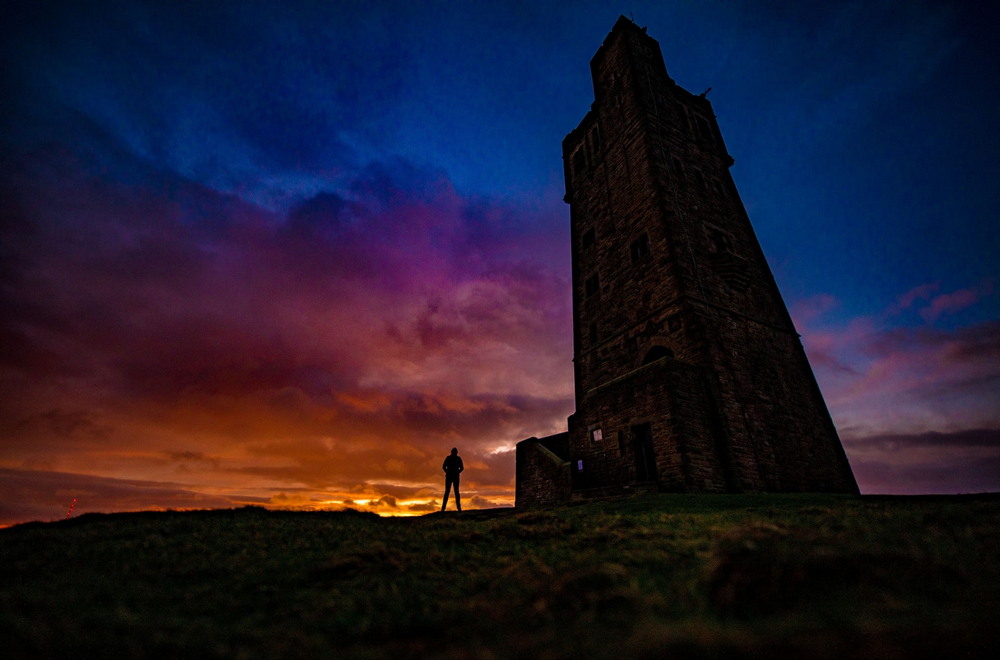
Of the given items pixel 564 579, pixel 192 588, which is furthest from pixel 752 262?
pixel 192 588

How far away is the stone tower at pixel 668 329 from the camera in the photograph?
48.3ft

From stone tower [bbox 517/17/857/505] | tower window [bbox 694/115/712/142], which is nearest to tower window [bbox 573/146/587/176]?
stone tower [bbox 517/17/857/505]

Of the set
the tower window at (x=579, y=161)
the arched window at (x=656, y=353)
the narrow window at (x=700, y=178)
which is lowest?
the arched window at (x=656, y=353)

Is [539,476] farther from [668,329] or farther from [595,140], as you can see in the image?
[595,140]

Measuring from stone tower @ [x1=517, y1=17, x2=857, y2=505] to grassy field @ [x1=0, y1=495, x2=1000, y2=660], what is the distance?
8146 mm

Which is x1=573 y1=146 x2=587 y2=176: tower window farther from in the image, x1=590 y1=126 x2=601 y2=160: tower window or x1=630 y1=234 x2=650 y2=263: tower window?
x1=630 y1=234 x2=650 y2=263: tower window

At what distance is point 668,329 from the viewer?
17516 mm

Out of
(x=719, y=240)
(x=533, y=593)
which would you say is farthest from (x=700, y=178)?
(x=533, y=593)

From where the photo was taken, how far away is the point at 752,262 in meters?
21.3

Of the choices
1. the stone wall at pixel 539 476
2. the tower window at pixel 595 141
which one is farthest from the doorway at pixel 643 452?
the tower window at pixel 595 141

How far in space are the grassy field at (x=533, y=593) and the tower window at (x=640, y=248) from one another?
1451 cm

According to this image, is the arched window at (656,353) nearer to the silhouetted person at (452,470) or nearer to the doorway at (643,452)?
the doorway at (643,452)

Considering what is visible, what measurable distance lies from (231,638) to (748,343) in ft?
62.3

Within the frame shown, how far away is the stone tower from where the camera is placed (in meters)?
14.7
